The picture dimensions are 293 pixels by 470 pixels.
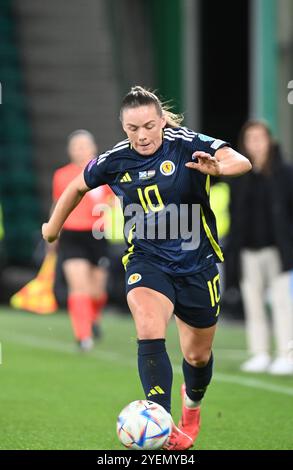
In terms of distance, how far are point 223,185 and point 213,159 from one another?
10338 mm

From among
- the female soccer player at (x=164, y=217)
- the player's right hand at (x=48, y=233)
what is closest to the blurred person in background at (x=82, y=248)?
the player's right hand at (x=48, y=233)

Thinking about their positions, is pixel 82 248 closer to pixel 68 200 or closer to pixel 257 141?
pixel 257 141

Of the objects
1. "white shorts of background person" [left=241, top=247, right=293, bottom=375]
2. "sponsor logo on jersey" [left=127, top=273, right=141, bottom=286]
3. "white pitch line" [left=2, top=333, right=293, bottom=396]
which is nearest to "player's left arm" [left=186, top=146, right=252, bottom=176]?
"sponsor logo on jersey" [left=127, top=273, right=141, bottom=286]

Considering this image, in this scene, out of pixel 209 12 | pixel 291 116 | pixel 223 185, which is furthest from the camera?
pixel 209 12

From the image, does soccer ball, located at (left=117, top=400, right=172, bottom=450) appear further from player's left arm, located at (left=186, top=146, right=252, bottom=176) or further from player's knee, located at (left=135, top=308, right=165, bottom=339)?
player's left arm, located at (left=186, top=146, right=252, bottom=176)

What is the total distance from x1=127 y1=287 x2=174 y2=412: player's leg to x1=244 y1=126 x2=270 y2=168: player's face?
4.81 m

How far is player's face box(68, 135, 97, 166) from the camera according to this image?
42.7 feet

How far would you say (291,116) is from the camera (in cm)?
1848

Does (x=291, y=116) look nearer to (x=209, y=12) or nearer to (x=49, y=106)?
(x=209, y=12)

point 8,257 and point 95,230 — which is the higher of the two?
point 95,230

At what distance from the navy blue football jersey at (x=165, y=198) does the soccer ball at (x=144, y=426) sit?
3.09 feet

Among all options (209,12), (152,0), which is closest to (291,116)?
(209,12)

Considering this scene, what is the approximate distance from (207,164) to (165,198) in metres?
0.44

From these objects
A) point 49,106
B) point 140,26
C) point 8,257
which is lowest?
point 8,257
